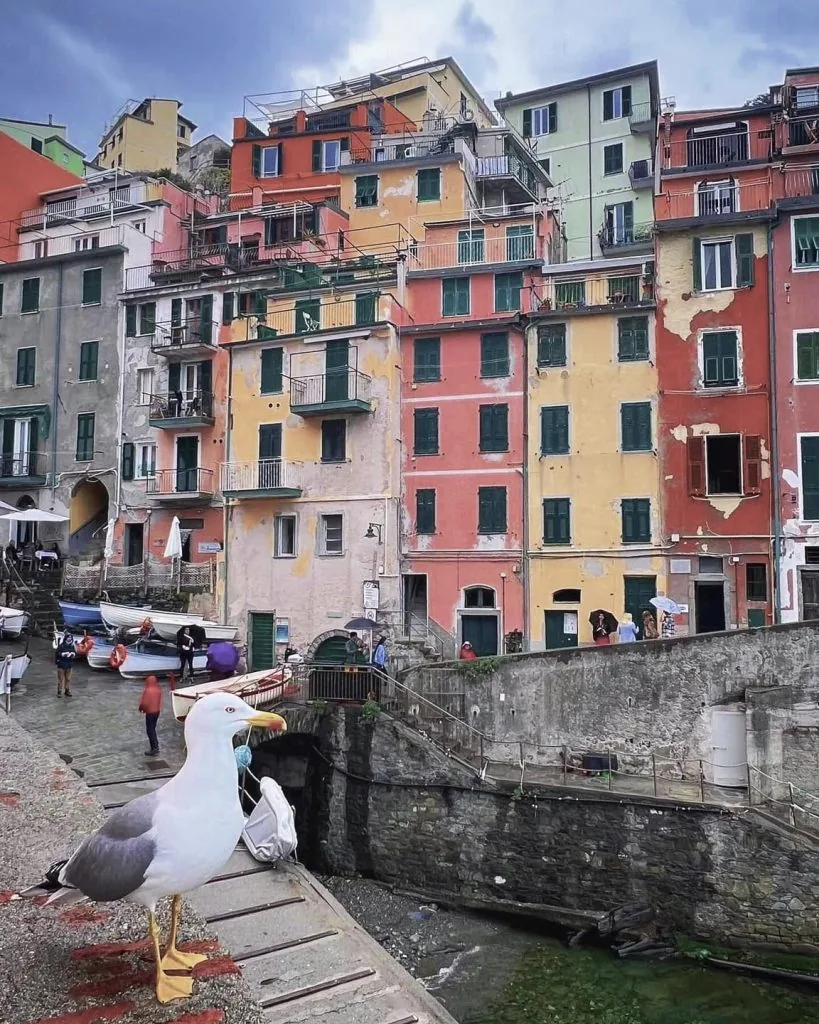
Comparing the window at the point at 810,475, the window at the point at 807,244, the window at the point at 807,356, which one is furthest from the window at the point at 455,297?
the window at the point at 810,475

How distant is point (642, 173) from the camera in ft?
135

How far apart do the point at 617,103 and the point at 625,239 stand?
29.7 feet

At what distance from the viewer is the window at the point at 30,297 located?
36906 mm

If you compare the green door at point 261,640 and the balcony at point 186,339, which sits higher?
the balcony at point 186,339

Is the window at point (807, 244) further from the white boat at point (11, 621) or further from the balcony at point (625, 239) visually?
the white boat at point (11, 621)

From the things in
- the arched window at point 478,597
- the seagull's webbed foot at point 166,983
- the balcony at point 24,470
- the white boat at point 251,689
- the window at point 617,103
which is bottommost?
the seagull's webbed foot at point 166,983

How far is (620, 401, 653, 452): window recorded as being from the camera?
25.1 metres

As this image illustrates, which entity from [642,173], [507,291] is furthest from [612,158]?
[507,291]

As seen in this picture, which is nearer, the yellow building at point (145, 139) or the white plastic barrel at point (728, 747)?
the white plastic barrel at point (728, 747)

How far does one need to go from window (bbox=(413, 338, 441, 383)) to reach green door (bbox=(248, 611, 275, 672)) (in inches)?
397

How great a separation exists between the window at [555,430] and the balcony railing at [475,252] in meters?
6.26

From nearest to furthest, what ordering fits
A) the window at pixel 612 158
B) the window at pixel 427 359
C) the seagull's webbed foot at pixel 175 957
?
the seagull's webbed foot at pixel 175 957
the window at pixel 427 359
the window at pixel 612 158

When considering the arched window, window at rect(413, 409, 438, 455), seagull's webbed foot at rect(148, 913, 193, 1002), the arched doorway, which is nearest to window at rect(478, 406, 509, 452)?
window at rect(413, 409, 438, 455)

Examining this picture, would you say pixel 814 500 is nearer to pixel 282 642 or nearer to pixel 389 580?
pixel 389 580
